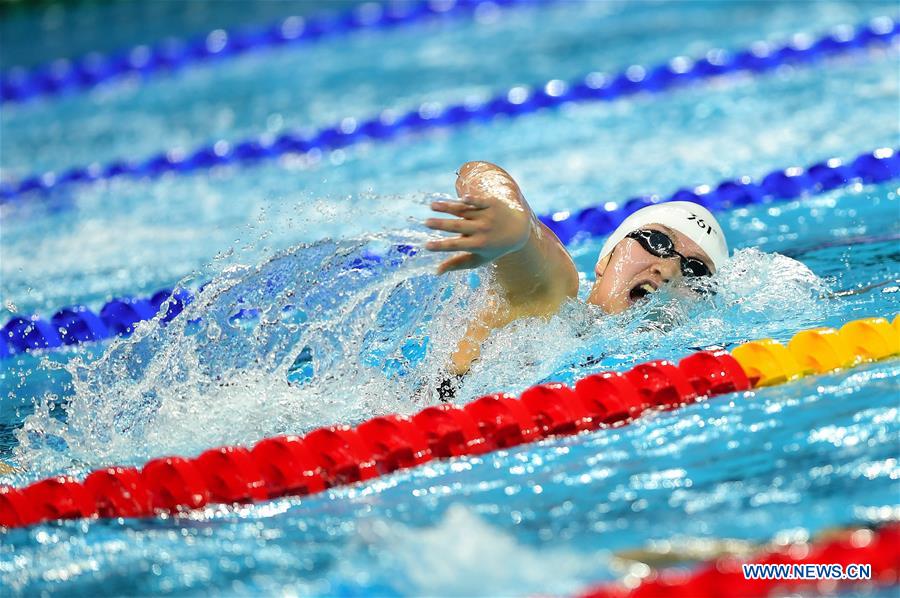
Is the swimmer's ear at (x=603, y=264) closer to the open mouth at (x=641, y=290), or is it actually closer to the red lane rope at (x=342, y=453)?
the open mouth at (x=641, y=290)

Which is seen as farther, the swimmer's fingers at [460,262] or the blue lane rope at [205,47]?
the blue lane rope at [205,47]

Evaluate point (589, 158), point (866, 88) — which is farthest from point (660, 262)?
point (866, 88)

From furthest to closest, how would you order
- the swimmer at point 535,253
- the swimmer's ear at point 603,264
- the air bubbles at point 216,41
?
the air bubbles at point 216,41 < the swimmer's ear at point 603,264 < the swimmer at point 535,253

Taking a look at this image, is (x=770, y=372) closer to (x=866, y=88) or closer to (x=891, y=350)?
(x=891, y=350)

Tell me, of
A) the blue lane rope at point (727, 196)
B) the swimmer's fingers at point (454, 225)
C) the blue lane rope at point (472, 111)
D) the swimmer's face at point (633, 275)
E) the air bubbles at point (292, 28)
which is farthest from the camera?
the air bubbles at point (292, 28)

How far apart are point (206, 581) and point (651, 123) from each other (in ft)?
15.1

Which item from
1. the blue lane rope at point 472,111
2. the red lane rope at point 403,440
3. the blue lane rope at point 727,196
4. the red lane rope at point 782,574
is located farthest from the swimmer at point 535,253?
the blue lane rope at point 472,111

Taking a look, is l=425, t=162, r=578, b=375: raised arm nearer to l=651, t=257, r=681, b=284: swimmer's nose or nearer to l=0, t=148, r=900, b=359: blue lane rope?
l=651, t=257, r=681, b=284: swimmer's nose

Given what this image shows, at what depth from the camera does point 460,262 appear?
2590 millimetres

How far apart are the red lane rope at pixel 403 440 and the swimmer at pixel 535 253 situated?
28cm

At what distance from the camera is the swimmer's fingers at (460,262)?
2582mm

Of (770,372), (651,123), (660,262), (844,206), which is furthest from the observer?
(651,123)

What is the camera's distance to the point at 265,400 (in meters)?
2.99

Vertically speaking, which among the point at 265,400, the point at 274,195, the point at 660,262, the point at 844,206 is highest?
the point at 274,195
